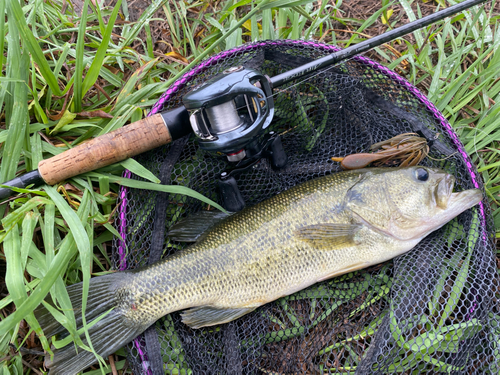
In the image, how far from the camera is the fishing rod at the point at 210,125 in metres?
2.06

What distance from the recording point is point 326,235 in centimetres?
240

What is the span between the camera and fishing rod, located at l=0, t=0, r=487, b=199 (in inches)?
81.1

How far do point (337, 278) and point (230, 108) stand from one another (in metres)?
1.48

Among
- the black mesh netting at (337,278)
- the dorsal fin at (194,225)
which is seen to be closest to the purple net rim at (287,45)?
the black mesh netting at (337,278)

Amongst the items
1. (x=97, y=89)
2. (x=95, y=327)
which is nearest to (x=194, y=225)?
(x=95, y=327)

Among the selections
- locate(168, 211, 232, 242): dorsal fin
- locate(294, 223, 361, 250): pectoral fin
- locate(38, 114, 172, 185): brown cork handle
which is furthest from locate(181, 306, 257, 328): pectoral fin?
locate(38, 114, 172, 185): brown cork handle

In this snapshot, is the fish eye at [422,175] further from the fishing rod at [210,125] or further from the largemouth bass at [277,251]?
the fishing rod at [210,125]

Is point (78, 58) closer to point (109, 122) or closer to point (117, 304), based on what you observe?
point (109, 122)

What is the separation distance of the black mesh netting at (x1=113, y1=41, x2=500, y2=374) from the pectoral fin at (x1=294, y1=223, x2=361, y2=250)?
34 centimetres

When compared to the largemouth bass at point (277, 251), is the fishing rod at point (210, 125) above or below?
above

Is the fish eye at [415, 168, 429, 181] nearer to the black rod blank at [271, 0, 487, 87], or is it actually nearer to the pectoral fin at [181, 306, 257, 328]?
the black rod blank at [271, 0, 487, 87]

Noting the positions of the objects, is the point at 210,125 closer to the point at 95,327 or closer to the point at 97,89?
the point at 97,89

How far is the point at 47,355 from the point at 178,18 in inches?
116

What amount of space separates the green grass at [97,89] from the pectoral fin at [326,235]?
0.66 meters
